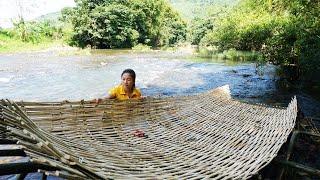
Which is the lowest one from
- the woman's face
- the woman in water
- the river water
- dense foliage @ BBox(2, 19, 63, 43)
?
the river water

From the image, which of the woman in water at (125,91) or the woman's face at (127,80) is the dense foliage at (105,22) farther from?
the woman's face at (127,80)

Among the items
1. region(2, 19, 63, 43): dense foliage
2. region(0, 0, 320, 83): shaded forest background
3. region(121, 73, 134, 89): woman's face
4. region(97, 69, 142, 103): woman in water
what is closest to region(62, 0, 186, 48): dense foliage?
region(0, 0, 320, 83): shaded forest background

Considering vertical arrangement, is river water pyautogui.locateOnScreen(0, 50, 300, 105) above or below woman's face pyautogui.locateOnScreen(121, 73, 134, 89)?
below

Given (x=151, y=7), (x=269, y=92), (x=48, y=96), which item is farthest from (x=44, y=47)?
(x=269, y=92)

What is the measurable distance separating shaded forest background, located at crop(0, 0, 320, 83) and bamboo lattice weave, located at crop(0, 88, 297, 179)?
6489 millimetres

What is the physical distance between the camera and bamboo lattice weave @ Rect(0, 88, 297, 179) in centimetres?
275

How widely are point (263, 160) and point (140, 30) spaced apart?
1996 inches

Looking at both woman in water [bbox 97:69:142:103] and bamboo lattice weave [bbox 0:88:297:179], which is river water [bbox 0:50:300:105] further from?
woman in water [bbox 97:69:142:103]

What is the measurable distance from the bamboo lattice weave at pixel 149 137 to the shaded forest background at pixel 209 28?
21.3ft

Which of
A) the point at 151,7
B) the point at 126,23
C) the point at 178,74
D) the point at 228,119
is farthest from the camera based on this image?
the point at 151,7

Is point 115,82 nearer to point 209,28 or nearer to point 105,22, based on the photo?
point 105,22

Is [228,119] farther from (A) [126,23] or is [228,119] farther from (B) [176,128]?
(A) [126,23]

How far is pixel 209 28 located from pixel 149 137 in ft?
222

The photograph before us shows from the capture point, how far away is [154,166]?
3.27 metres
